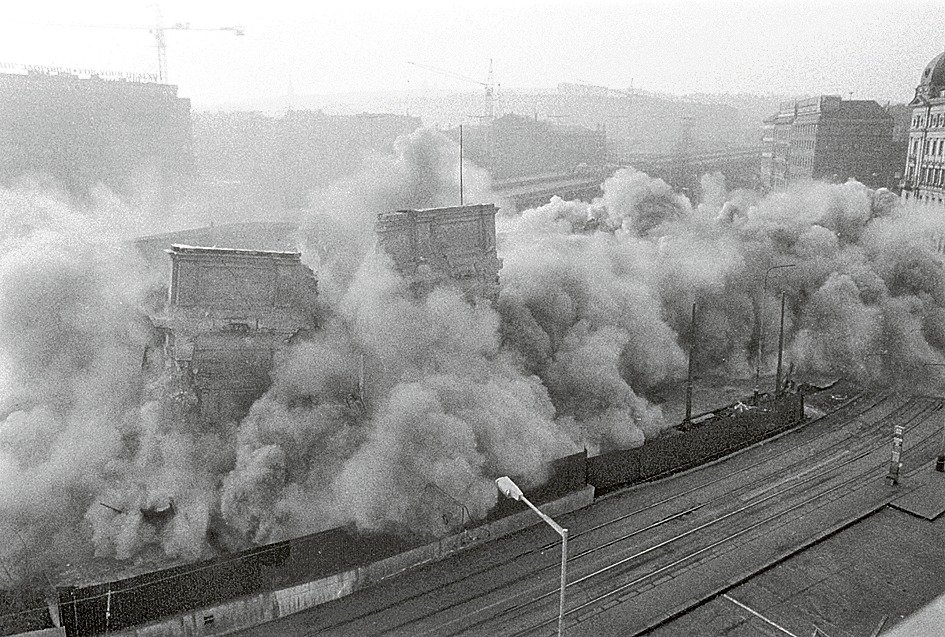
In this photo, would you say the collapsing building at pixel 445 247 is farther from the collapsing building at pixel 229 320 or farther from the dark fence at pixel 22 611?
the dark fence at pixel 22 611

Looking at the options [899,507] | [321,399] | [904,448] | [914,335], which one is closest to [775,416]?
[904,448]

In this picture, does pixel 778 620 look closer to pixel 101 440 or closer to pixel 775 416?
pixel 775 416

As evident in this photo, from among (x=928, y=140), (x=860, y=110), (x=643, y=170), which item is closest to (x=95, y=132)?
(x=643, y=170)

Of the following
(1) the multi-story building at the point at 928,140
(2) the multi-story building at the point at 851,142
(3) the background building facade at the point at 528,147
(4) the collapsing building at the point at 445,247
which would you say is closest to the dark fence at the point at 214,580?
(4) the collapsing building at the point at 445,247

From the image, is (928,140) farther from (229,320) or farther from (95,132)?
(95,132)

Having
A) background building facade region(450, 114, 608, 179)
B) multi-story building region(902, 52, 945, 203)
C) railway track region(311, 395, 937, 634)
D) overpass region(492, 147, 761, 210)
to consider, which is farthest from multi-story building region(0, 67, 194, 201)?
multi-story building region(902, 52, 945, 203)
